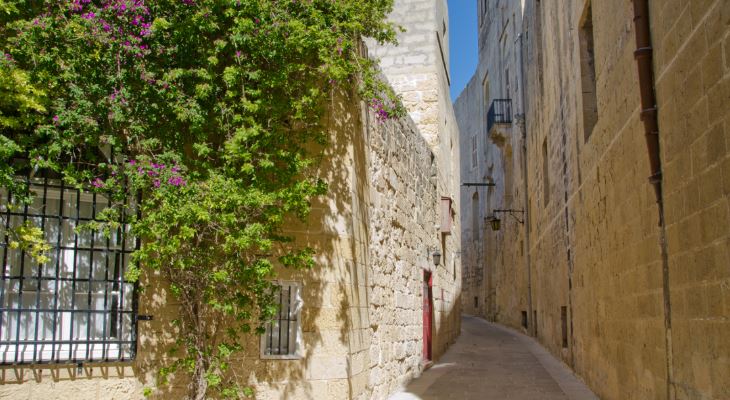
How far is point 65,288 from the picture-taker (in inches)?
204

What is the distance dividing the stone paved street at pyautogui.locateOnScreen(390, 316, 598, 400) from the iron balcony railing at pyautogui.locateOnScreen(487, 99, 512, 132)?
9116mm

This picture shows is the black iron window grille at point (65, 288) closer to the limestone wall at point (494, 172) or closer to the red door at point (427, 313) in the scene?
the red door at point (427, 313)

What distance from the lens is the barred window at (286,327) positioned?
5898mm

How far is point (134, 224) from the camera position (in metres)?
5.00

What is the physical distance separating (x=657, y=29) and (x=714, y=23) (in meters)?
1.24

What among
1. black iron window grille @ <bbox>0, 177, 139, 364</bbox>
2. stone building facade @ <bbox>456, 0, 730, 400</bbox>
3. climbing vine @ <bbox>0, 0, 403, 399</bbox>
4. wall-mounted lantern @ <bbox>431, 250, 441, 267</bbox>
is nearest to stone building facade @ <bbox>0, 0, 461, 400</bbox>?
black iron window grille @ <bbox>0, 177, 139, 364</bbox>

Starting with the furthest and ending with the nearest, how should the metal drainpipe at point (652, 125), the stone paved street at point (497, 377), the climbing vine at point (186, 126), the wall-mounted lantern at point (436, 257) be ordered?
the wall-mounted lantern at point (436, 257), the stone paved street at point (497, 377), the climbing vine at point (186, 126), the metal drainpipe at point (652, 125)

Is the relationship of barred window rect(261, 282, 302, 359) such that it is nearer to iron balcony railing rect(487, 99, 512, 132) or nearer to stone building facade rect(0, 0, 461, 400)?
stone building facade rect(0, 0, 461, 400)

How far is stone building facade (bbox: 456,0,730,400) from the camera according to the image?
150 inches

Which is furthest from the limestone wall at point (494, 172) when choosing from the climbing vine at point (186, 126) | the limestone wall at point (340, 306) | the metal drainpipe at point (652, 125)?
the climbing vine at point (186, 126)

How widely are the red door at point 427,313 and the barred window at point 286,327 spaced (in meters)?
5.26

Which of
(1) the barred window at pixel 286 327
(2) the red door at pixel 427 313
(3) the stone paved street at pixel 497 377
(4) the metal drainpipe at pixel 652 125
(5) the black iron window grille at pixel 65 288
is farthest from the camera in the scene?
(2) the red door at pixel 427 313

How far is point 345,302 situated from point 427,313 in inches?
212

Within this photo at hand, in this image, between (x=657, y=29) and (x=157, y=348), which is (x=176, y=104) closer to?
(x=157, y=348)
